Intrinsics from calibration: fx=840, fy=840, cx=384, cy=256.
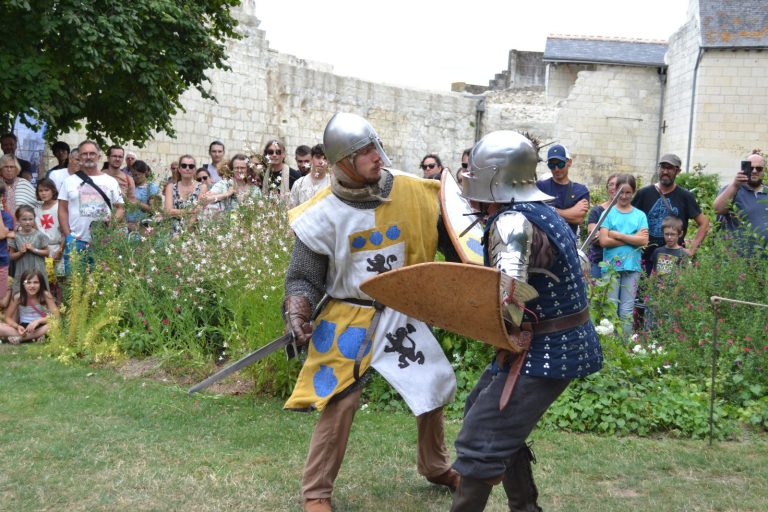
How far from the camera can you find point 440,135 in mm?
22312

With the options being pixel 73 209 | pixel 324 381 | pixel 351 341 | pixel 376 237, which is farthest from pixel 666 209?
pixel 73 209

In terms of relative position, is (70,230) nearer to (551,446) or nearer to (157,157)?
(551,446)

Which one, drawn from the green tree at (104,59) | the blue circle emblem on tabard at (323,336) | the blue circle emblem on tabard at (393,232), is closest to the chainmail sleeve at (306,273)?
the blue circle emblem on tabard at (323,336)

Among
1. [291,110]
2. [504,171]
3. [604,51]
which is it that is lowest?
[504,171]

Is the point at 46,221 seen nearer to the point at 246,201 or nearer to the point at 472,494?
the point at 246,201

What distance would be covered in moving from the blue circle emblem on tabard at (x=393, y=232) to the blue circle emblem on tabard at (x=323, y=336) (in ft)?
1.60

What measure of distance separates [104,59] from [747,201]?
25.5 feet

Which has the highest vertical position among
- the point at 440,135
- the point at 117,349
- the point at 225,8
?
the point at 225,8

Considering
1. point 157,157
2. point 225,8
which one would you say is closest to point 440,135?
point 157,157

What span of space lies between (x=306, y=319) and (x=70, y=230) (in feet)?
17.3

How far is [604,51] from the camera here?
22859 mm

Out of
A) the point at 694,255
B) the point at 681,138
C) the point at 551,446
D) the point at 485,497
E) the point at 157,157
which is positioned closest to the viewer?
the point at 485,497

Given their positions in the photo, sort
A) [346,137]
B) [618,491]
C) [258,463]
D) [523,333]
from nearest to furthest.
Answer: [523,333] → [346,137] → [618,491] → [258,463]

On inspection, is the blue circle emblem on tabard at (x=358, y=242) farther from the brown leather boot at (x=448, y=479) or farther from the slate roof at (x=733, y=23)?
the slate roof at (x=733, y=23)
